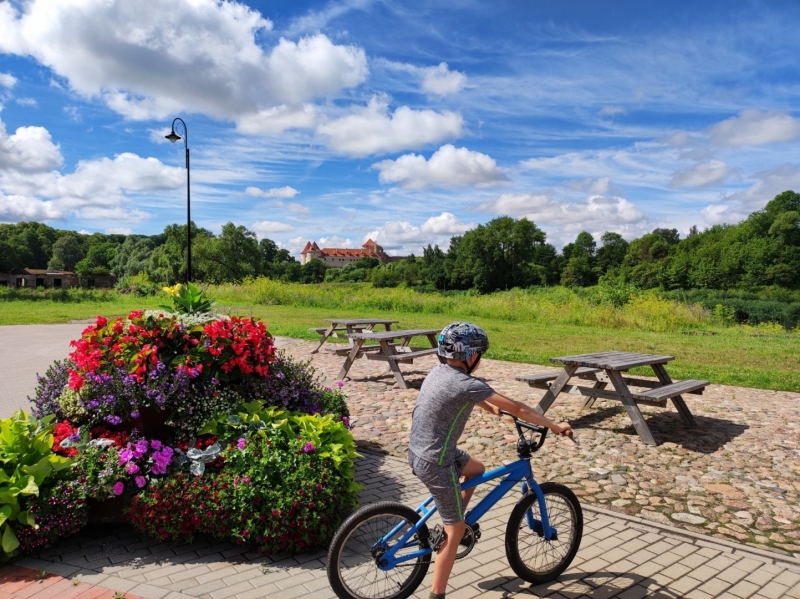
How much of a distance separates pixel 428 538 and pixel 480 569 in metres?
0.62

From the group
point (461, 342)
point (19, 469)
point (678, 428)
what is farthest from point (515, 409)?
point (678, 428)

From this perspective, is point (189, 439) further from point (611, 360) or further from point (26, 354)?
point (26, 354)

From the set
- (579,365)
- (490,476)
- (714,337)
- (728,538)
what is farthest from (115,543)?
(714,337)

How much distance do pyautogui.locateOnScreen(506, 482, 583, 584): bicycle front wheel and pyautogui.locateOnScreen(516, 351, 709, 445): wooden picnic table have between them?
298 centimetres

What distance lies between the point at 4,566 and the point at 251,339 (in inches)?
82.3

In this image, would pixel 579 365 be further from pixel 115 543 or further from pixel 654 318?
pixel 654 318

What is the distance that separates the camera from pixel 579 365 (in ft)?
22.1

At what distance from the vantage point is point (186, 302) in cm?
520

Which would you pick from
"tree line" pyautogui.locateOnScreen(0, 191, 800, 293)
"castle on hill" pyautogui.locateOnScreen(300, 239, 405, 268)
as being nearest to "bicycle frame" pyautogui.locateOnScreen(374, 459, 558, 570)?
"tree line" pyautogui.locateOnScreen(0, 191, 800, 293)

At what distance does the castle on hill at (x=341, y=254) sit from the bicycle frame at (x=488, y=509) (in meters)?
173

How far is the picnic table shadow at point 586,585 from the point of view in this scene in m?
3.37

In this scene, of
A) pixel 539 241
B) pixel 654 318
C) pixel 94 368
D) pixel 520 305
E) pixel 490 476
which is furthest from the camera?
pixel 539 241

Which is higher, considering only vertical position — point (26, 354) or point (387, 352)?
point (387, 352)

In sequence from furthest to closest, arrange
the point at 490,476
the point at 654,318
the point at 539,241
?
the point at 539,241 < the point at 654,318 < the point at 490,476
